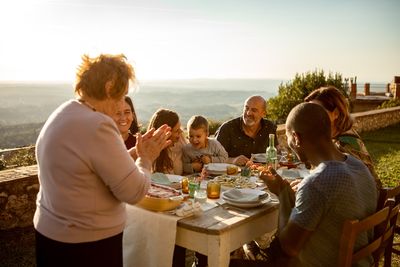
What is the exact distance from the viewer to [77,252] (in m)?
2.18

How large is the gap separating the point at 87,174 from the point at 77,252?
0.42 m

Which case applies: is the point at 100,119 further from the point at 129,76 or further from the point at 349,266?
the point at 349,266

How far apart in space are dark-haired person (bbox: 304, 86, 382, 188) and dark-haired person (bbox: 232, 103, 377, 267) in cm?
104

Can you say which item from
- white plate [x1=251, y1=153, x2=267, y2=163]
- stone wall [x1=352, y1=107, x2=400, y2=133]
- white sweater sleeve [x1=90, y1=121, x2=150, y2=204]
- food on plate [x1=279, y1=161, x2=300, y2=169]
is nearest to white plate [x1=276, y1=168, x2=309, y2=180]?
food on plate [x1=279, y1=161, x2=300, y2=169]

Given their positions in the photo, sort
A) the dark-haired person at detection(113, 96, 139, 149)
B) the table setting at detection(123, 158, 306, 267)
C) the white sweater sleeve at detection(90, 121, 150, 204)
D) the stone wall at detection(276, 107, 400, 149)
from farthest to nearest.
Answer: the stone wall at detection(276, 107, 400, 149) → the dark-haired person at detection(113, 96, 139, 149) → the table setting at detection(123, 158, 306, 267) → the white sweater sleeve at detection(90, 121, 150, 204)

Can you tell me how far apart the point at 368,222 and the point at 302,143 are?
526 mm

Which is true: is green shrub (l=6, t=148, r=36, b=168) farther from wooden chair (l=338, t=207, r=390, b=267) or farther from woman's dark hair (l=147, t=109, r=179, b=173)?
wooden chair (l=338, t=207, r=390, b=267)

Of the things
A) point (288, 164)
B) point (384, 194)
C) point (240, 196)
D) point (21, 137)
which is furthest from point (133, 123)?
point (21, 137)

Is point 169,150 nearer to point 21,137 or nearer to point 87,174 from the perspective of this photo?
point 87,174

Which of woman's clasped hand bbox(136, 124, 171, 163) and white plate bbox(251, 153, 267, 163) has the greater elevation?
woman's clasped hand bbox(136, 124, 171, 163)

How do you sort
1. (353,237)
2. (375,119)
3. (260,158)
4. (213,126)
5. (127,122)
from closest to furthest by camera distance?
(353,237)
(127,122)
(260,158)
(213,126)
(375,119)

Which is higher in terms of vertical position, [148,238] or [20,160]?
[148,238]

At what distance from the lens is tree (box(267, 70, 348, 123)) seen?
53.8ft

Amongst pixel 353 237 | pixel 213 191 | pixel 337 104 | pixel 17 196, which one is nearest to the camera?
pixel 353 237
